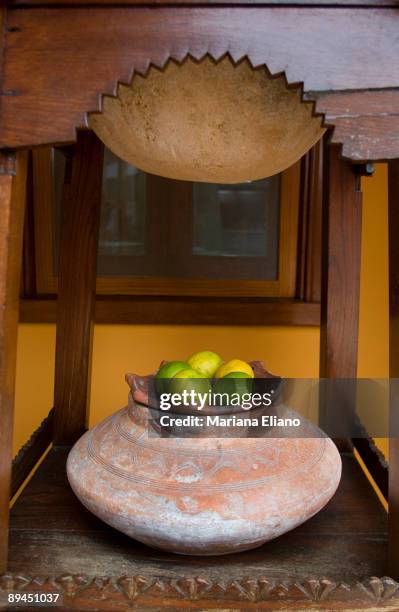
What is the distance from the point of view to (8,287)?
75cm

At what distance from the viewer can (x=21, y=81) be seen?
2.30ft

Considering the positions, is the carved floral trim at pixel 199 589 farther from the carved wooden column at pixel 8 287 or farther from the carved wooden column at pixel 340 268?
the carved wooden column at pixel 340 268

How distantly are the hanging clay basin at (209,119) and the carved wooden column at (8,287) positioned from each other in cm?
14

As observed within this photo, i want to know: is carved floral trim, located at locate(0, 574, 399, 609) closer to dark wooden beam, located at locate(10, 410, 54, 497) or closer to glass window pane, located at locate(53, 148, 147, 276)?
dark wooden beam, located at locate(10, 410, 54, 497)

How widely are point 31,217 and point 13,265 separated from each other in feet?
3.42

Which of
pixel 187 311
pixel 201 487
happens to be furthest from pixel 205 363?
pixel 187 311

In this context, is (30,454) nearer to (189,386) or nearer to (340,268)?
(189,386)

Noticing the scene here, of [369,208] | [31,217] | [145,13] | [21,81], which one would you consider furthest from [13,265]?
[369,208]

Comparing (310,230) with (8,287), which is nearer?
(8,287)

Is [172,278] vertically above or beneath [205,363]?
above

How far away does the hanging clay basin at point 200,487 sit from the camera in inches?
32.2

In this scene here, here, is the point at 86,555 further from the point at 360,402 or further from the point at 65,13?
the point at 360,402

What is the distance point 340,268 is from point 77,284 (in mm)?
554

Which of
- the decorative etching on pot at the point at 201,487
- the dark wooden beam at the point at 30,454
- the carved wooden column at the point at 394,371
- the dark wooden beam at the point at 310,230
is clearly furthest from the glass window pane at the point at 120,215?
the carved wooden column at the point at 394,371
